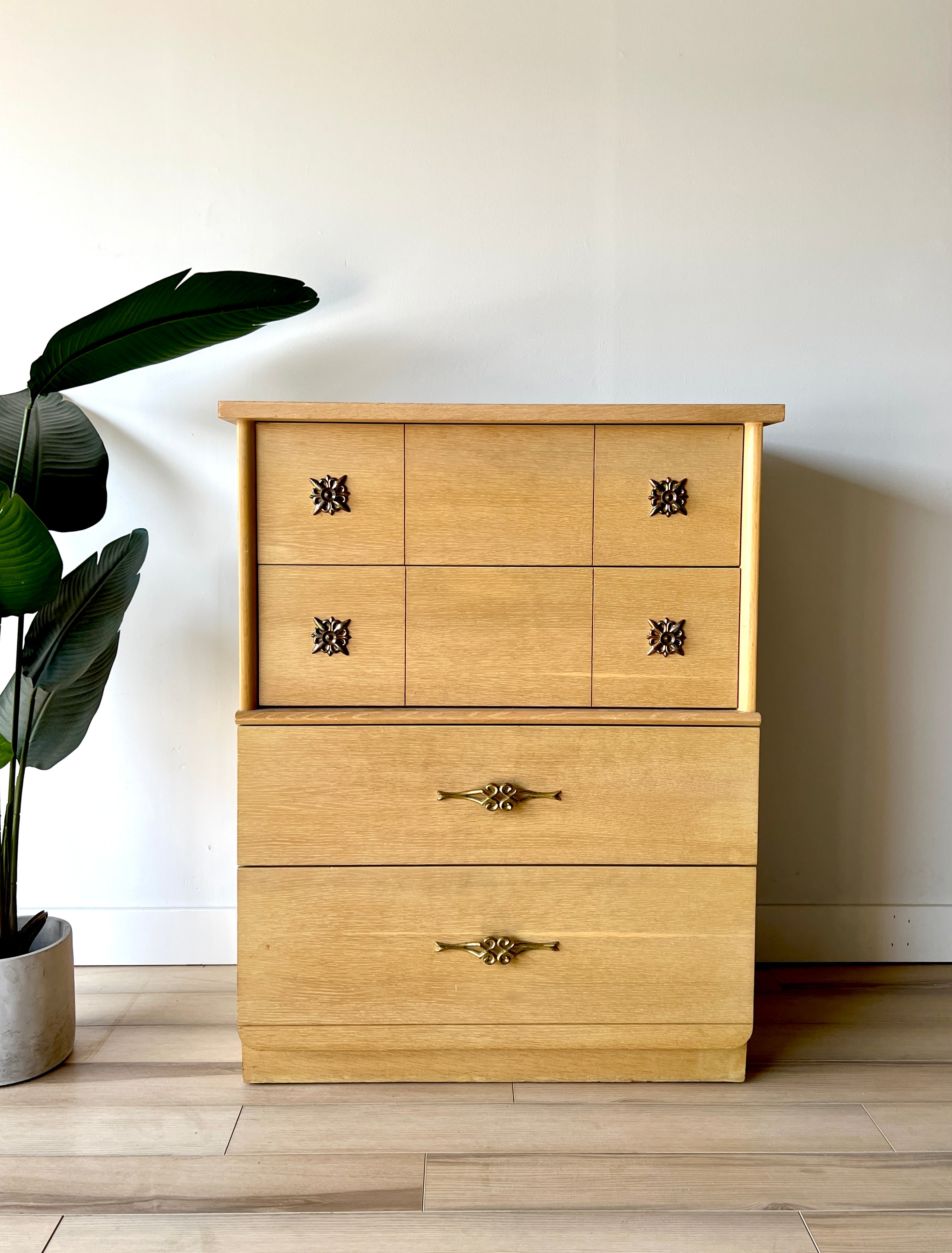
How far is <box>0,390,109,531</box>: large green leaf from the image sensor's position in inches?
61.0

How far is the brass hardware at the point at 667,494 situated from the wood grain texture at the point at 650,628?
100 mm

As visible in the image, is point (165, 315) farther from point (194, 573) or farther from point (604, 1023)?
point (604, 1023)

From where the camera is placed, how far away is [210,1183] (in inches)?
49.1

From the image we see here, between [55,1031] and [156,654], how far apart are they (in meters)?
0.73

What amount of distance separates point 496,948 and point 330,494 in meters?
0.79

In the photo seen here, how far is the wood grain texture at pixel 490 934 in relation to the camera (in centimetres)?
146

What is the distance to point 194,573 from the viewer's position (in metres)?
1.89

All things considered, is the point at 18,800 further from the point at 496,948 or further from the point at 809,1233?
the point at 809,1233

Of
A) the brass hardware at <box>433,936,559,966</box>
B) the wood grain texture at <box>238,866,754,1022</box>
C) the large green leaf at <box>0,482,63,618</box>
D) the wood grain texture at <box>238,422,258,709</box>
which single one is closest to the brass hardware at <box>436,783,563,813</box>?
the wood grain texture at <box>238,866,754,1022</box>

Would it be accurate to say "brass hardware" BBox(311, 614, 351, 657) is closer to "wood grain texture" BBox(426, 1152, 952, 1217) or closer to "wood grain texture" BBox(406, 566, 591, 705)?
"wood grain texture" BBox(406, 566, 591, 705)

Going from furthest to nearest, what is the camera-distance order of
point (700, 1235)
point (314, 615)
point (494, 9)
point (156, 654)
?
point (156, 654) < point (494, 9) < point (314, 615) < point (700, 1235)

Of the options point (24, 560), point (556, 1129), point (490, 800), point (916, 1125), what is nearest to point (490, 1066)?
point (556, 1129)

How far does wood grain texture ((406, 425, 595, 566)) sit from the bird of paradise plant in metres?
0.38

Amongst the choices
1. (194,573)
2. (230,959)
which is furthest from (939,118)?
(230,959)
